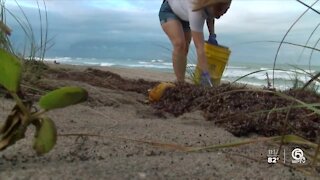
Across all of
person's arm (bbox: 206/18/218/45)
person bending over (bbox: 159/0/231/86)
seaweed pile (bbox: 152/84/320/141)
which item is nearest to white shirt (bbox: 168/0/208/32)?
person bending over (bbox: 159/0/231/86)

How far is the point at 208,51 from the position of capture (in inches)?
181

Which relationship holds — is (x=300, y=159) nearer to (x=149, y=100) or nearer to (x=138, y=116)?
(x=138, y=116)

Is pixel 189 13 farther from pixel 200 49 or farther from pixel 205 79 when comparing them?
pixel 205 79

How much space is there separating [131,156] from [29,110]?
0.49 metres

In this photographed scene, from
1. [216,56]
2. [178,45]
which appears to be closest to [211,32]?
[216,56]

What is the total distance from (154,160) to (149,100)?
202 centimetres

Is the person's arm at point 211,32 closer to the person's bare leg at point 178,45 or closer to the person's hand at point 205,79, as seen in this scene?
the person's bare leg at point 178,45

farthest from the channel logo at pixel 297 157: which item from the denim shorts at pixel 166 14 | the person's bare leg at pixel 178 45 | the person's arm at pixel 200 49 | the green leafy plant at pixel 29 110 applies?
the denim shorts at pixel 166 14

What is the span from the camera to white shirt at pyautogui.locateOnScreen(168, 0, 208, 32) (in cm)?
409

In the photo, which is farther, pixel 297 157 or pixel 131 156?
pixel 297 157

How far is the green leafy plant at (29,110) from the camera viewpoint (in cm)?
109

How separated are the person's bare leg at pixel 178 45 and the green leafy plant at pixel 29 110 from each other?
10.5ft

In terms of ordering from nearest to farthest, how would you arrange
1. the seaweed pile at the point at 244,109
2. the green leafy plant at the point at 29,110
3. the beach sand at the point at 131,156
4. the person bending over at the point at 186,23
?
the green leafy plant at the point at 29,110, the beach sand at the point at 131,156, the seaweed pile at the point at 244,109, the person bending over at the point at 186,23

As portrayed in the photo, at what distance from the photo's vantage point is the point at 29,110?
1112mm
